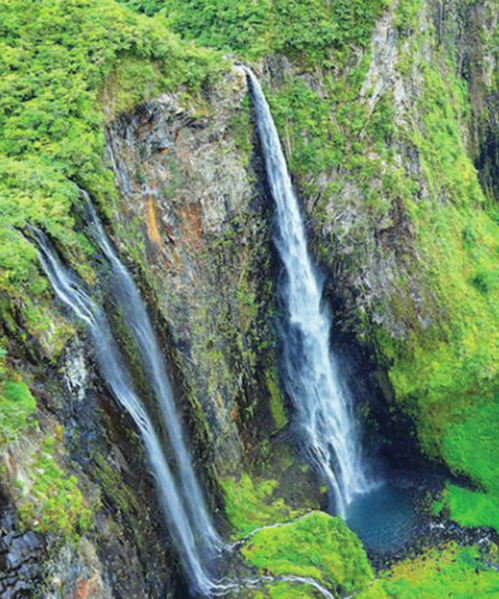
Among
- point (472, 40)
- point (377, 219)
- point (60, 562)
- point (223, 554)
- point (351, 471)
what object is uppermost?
point (472, 40)

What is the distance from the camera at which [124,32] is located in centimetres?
1063

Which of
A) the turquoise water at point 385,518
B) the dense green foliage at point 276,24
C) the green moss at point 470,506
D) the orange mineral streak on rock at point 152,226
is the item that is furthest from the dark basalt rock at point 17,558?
the green moss at point 470,506

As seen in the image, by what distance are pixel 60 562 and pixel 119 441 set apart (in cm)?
196

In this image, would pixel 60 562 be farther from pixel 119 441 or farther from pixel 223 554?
pixel 223 554

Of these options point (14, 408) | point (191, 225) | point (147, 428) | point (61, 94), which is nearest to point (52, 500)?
point (14, 408)

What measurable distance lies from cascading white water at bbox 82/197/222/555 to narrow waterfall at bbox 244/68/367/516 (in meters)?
3.99

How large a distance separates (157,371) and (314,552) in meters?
4.12

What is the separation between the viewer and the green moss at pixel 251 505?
1134 centimetres

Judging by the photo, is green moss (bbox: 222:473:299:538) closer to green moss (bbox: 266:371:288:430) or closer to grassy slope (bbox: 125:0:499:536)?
green moss (bbox: 266:371:288:430)

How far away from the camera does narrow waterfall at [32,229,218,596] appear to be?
7.64 m

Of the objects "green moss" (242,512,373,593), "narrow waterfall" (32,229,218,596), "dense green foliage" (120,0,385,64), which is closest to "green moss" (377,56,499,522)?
"dense green foliage" (120,0,385,64)

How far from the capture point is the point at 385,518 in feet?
45.4

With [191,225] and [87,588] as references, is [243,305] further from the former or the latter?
[87,588]

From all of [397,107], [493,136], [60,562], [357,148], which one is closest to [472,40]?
[493,136]
